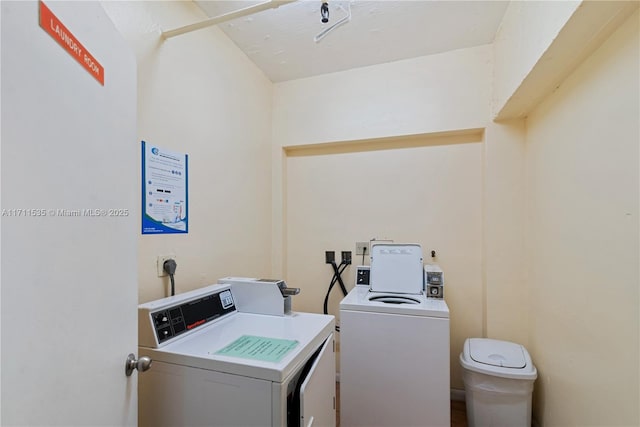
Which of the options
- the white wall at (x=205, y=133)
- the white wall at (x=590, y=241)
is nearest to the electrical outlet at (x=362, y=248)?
the white wall at (x=205, y=133)

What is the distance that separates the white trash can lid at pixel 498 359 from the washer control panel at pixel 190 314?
151 centimetres

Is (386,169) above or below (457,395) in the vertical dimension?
above

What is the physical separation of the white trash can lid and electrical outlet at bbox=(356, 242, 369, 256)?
0.99 meters

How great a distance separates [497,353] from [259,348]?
1608 mm

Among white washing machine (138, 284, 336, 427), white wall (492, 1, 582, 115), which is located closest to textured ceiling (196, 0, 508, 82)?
white wall (492, 1, 582, 115)

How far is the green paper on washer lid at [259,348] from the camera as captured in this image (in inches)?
40.6

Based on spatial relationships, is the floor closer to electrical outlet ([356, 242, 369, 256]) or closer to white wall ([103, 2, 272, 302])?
electrical outlet ([356, 242, 369, 256])

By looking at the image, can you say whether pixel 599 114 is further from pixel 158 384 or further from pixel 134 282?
pixel 158 384

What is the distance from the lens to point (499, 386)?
1747 mm

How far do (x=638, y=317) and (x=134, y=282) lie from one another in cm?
175

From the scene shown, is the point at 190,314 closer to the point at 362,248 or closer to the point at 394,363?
the point at 394,363

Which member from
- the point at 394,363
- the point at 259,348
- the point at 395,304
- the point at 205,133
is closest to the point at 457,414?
the point at 394,363

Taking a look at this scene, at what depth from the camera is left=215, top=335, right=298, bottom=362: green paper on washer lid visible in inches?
40.6

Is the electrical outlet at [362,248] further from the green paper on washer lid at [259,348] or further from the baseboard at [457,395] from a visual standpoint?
the green paper on washer lid at [259,348]
